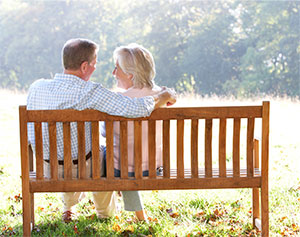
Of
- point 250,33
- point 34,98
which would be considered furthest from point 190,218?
point 250,33

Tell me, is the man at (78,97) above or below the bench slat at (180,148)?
above

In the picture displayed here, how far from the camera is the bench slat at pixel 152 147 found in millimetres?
2688

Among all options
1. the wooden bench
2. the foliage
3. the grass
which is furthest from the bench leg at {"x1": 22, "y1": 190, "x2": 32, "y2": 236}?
the foliage

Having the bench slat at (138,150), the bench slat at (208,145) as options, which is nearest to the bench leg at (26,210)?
the bench slat at (138,150)

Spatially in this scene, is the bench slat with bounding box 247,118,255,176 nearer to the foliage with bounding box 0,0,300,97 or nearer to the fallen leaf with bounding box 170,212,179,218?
the fallen leaf with bounding box 170,212,179,218

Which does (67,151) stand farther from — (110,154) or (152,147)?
(152,147)

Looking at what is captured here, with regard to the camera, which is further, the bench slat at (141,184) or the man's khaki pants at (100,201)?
the man's khaki pants at (100,201)

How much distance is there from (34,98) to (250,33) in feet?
76.4

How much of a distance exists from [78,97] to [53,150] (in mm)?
340

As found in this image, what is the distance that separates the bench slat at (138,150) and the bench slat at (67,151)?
1.24ft

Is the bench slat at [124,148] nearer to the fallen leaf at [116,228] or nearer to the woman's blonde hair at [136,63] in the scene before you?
the woman's blonde hair at [136,63]

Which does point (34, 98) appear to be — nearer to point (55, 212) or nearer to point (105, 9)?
point (55, 212)

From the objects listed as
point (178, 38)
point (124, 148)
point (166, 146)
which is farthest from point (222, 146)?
point (178, 38)

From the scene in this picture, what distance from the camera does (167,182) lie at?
2.76 m
